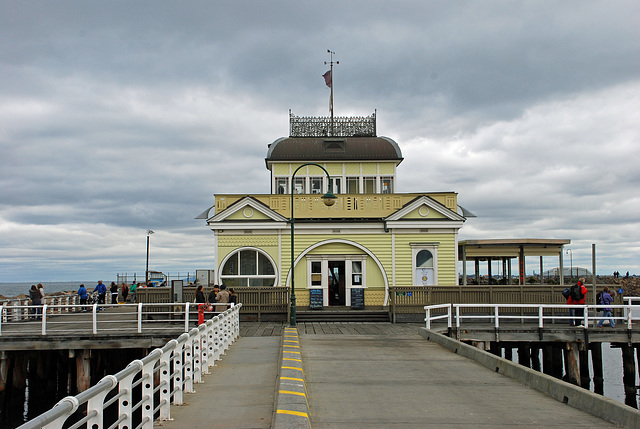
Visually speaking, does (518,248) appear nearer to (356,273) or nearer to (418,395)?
(356,273)

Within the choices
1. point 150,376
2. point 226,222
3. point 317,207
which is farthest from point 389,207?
point 150,376

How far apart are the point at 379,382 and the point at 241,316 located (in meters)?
14.9

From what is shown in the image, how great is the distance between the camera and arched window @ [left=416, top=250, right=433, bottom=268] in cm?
2969

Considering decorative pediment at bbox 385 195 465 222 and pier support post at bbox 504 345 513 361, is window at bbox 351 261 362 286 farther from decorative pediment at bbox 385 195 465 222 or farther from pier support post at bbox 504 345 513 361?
pier support post at bbox 504 345 513 361

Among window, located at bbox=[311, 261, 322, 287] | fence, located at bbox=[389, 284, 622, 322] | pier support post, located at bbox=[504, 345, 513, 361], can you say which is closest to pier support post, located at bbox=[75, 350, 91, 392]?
window, located at bbox=[311, 261, 322, 287]

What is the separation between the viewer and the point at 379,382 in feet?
39.5

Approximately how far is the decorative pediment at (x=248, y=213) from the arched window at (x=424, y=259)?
6966mm

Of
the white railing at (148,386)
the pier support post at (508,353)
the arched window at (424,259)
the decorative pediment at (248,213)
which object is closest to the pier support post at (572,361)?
the pier support post at (508,353)

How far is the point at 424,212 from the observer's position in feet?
97.7

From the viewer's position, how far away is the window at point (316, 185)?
3531 cm

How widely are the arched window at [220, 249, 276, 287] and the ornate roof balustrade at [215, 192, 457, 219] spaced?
2493mm

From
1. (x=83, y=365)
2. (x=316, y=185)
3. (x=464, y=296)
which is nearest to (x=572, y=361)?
(x=464, y=296)

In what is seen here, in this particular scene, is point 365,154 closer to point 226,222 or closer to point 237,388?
point 226,222

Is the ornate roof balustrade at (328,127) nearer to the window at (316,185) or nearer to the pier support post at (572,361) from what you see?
the window at (316,185)
